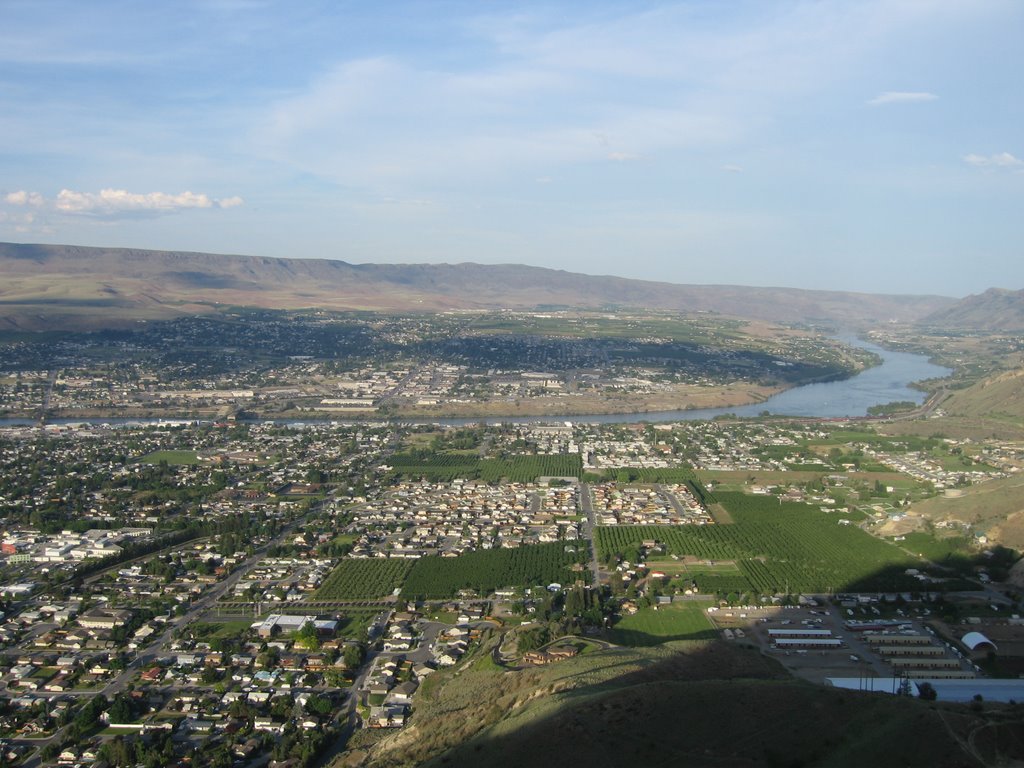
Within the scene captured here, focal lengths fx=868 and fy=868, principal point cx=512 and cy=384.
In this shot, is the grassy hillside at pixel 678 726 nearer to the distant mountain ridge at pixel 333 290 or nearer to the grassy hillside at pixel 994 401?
the grassy hillside at pixel 994 401

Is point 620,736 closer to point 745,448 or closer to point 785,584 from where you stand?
point 785,584

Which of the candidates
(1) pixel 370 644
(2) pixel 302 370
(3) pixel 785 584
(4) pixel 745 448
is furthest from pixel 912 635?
(2) pixel 302 370

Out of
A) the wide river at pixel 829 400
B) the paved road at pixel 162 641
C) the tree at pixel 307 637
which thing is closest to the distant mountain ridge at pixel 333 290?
the wide river at pixel 829 400

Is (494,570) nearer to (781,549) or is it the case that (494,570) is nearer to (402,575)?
(402,575)

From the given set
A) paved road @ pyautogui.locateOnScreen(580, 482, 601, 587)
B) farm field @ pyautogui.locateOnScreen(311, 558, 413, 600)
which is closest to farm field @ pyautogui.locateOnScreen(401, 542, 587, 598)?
paved road @ pyautogui.locateOnScreen(580, 482, 601, 587)

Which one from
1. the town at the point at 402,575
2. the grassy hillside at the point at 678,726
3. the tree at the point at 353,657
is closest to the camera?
the grassy hillside at the point at 678,726

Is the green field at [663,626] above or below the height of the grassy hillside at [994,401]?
below
